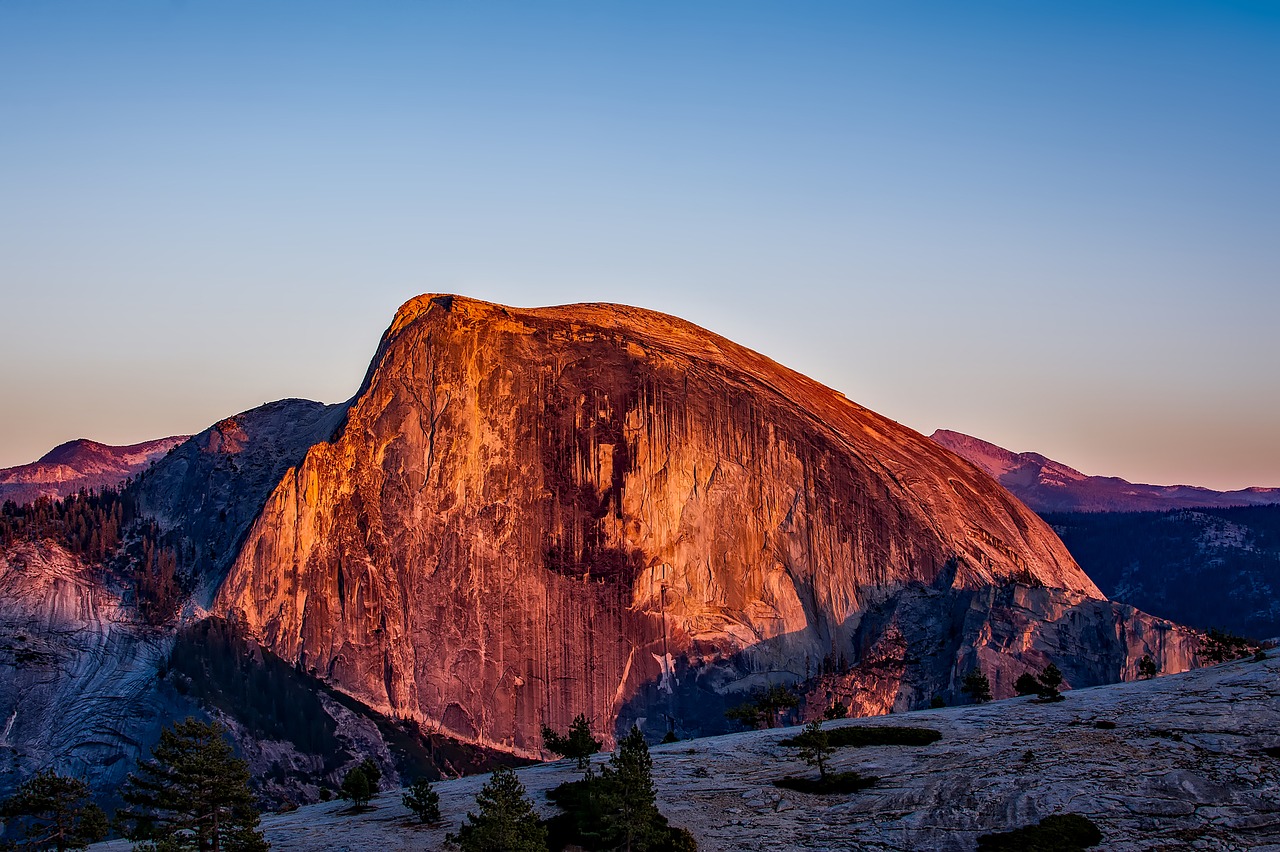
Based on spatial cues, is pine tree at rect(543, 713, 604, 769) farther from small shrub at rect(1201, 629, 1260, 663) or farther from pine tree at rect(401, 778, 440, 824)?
small shrub at rect(1201, 629, 1260, 663)

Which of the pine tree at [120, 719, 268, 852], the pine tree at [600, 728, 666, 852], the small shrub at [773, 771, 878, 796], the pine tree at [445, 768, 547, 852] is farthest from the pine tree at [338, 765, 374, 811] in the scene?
the small shrub at [773, 771, 878, 796]

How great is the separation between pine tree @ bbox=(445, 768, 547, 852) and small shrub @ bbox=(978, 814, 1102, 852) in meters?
26.3

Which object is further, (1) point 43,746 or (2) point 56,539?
(2) point 56,539

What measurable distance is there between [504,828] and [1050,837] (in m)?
31.8

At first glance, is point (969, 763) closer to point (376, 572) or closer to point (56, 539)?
point (376, 572)

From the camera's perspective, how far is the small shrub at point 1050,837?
245ft

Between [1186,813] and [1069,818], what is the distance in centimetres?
698

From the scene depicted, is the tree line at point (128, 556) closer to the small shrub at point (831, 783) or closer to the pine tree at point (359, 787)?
the pine tree at point (359, 787)

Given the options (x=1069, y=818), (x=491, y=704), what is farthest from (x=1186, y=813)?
(x=491, y=704)

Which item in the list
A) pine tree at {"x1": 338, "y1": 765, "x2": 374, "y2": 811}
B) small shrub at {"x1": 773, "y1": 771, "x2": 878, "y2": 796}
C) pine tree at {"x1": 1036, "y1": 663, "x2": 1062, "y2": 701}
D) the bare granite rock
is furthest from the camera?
pine tree at {"x1": 1036, "y1": 663, "x2": 1062, "y2": 701}

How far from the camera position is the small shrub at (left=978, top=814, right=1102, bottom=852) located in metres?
74.8

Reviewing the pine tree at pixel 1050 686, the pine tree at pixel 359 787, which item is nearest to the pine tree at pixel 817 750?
the pine tree at pixel 1050 686

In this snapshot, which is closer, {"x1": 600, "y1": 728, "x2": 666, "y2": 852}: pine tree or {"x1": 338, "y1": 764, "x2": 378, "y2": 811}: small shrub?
{"x1": 600, "y1": 728, "x2": 666, "y2": 852}: pine tree

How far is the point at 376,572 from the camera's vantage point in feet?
642
